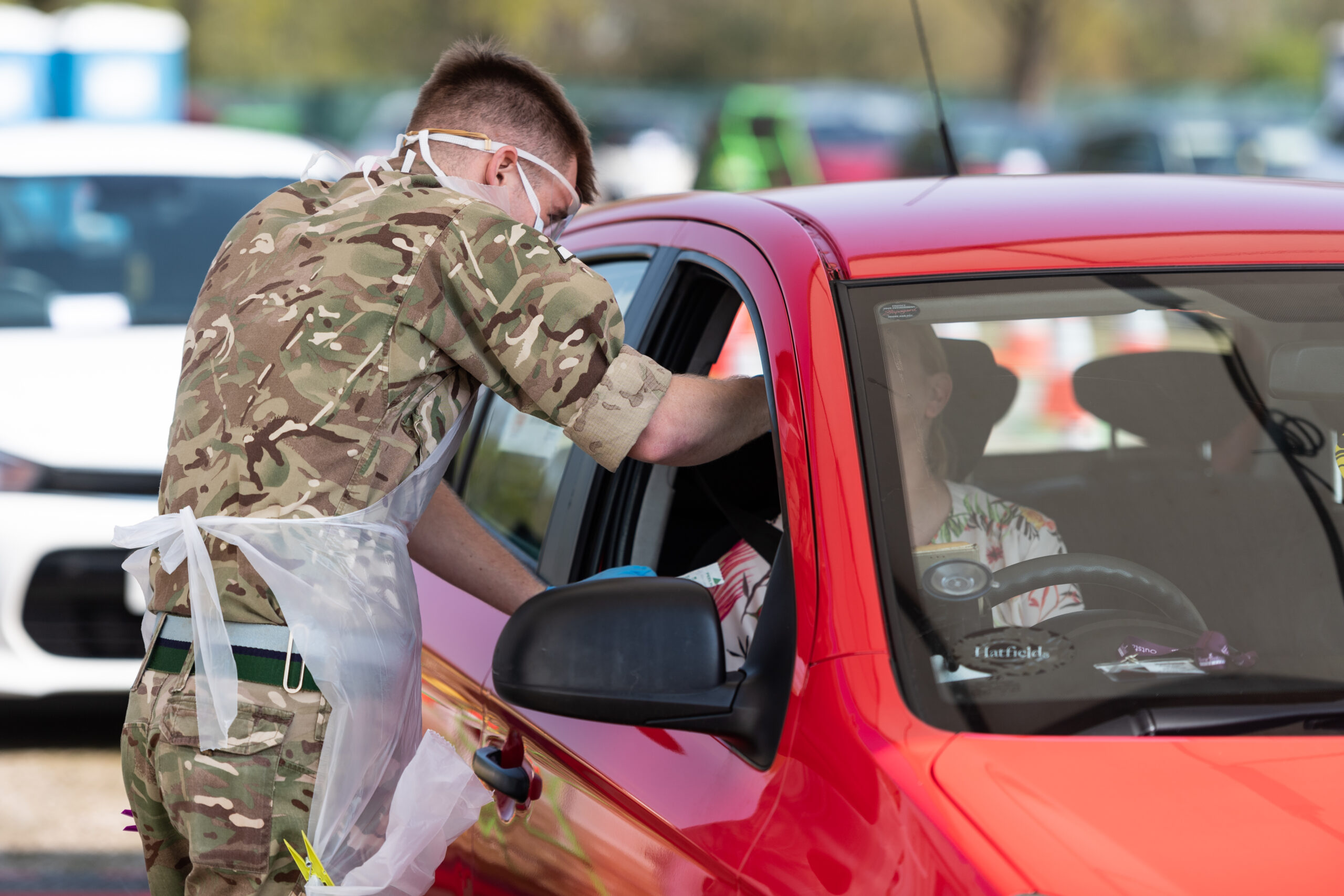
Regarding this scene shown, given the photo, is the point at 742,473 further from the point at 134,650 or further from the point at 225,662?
the point at 134,650

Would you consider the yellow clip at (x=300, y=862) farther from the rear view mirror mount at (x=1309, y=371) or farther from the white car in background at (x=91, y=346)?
the white car in background at (x=91, y=346)

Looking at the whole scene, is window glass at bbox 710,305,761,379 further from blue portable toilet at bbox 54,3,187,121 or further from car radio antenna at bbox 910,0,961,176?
blue portable toilet at bbox 54,3,187,121

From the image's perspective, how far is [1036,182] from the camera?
8.04 feet

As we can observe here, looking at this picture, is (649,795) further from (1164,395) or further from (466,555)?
(1164,395)

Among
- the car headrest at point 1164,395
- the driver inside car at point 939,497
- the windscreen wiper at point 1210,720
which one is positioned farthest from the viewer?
the car headrest at point 1164,395

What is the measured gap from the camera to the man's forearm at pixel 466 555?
2434 millimetres

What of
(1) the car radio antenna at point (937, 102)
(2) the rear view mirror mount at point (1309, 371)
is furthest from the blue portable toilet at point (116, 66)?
(2) the rear view mirror mount at point (1309, 371)

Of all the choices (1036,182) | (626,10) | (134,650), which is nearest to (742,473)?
(1036,182)

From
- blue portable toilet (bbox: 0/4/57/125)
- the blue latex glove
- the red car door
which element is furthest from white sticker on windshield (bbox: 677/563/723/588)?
blue portable toilet (bbox: 0/4/57/125)

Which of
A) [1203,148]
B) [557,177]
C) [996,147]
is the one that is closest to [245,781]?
[557,177]

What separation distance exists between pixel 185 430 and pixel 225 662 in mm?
315

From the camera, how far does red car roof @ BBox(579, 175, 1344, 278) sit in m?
2.06

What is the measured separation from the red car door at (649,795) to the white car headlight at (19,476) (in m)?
3.02

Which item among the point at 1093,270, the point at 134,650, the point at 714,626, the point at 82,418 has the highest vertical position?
the point at 1093,270
